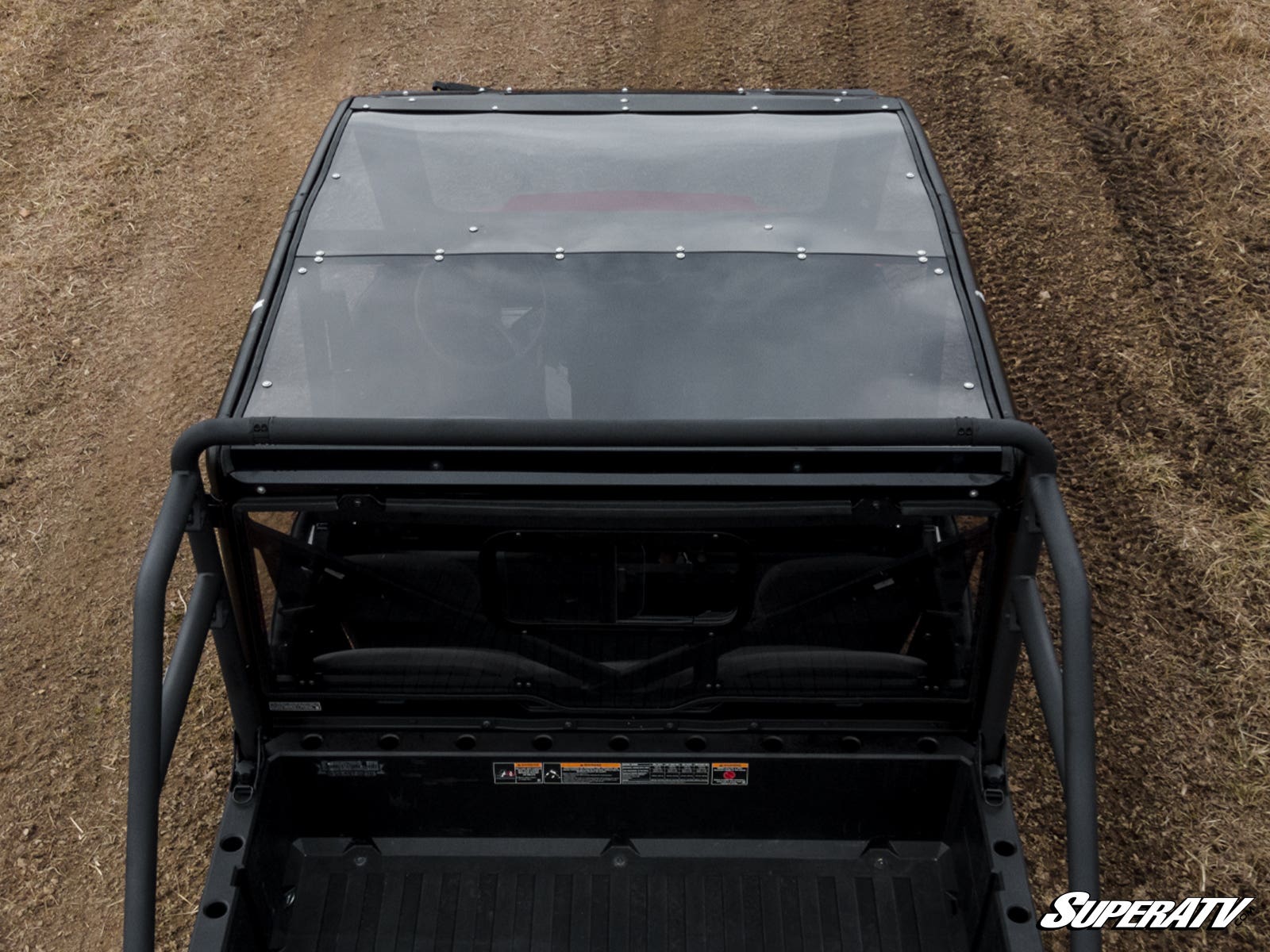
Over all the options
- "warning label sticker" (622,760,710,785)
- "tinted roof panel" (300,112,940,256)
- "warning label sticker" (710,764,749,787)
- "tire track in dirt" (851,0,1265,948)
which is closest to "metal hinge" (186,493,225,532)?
"tinted roof panel" (300,112,940,256)

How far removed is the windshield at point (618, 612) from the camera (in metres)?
2.94

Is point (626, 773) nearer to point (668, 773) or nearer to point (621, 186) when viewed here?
point (668, 773)

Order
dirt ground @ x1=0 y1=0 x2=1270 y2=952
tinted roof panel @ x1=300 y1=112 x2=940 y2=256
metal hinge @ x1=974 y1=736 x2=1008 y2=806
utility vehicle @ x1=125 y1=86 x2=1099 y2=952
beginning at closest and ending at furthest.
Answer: utility vehicle @ x1=125 y1=86 x2=1099 y2=952 < metal hinge @ x1=974 y1=736 x2=1008 y2=806 < tinted roof panel @ x1=300 y1=112 x2=940 y2=256 < dirt ground @ x1=0 y1=0 x2=1270 y2=952

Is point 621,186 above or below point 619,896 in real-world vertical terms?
above

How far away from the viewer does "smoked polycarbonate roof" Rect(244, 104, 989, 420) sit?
120 inches

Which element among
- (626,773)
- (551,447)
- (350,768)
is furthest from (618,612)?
(350,768)

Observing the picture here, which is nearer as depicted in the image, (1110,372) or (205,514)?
(205,514)

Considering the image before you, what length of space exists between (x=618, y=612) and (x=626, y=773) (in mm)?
463

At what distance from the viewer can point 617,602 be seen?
298cm

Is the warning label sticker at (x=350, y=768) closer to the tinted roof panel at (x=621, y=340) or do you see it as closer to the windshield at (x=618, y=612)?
the windshield at (x=618, y=612)

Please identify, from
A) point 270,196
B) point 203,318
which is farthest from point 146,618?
point 270,196

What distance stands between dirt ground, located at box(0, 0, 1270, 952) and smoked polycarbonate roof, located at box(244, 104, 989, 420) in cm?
220

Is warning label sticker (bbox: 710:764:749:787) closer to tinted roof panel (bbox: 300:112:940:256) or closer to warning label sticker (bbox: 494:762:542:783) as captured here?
warning label sticker (bbox: 494:762:542:783)

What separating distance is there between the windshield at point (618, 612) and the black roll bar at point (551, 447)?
13.3 inches
